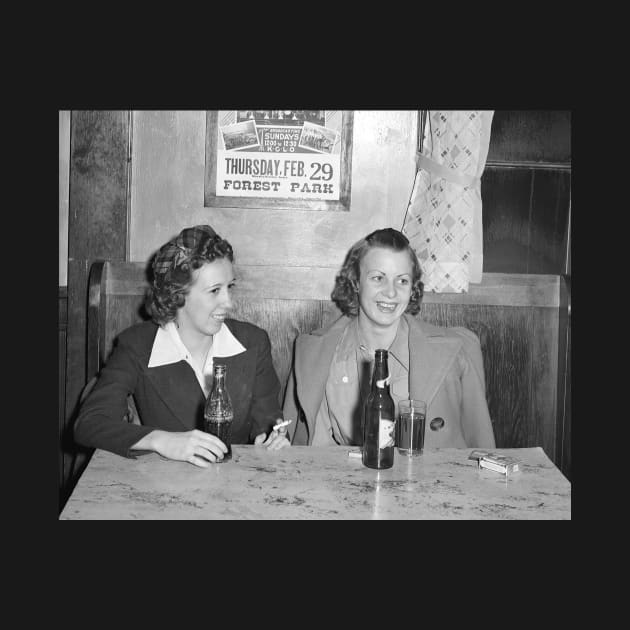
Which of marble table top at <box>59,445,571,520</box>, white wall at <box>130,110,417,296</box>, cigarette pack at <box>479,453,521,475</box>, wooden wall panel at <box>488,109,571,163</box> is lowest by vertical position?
marble table top at <box>59,445,571,520</box>

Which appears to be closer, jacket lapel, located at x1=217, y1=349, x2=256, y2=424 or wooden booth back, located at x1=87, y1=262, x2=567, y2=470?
jacket lapel, located at x1=217, y1=349, x2=256, y2=424

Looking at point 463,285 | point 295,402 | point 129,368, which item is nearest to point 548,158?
point 463,285

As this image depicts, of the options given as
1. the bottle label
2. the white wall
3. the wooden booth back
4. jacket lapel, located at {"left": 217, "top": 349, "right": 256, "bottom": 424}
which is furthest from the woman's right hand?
the white wall

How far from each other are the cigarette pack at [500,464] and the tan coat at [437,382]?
31.6 inches

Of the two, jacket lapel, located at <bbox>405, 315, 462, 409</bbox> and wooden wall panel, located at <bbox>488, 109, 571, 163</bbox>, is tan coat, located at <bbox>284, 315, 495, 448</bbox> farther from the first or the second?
wooden wall panel, located at <bbox>488, 109, 571, 163</bbox>

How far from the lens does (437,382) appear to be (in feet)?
9.48

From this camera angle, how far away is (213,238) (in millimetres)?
2701

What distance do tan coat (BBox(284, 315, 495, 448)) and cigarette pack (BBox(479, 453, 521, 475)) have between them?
80 centimetres

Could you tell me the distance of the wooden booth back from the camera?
341 centimetres

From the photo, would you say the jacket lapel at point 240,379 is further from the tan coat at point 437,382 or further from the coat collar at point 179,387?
the tan coat at point 437,382

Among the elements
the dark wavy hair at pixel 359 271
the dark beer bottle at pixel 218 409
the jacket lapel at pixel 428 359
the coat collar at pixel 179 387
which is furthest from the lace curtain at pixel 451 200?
the dark beer bottle at pixel 218 409

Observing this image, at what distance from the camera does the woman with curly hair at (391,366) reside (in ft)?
9.52

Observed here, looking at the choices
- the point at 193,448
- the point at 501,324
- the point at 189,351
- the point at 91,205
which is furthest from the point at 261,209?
the point at 193,448

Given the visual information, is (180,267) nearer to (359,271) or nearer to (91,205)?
(359,271)
